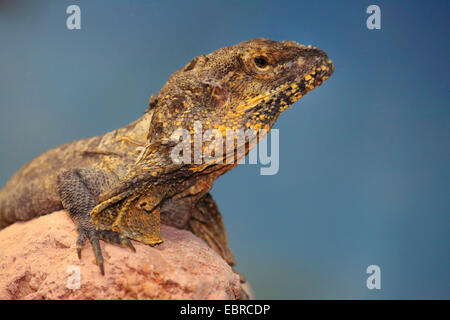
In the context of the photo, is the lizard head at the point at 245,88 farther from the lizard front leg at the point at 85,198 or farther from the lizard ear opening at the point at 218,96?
the lizard front leg at the point at 85,198

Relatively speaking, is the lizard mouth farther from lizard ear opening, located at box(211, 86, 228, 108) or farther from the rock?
the rock

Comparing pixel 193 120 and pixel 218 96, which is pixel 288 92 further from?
pixel 193 120

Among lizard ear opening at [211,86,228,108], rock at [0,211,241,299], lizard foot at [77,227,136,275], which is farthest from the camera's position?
lizard ear opening at [211,86,228,108]

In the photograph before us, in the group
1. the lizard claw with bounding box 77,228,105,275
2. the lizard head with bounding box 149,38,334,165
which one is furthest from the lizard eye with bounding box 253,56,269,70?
the lizard claw with bounding box 77,228,105,275

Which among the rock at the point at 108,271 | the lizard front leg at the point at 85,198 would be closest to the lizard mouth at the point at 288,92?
the rock at the point at 108,271

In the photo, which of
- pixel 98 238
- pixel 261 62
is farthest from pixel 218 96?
pixel 98 238
